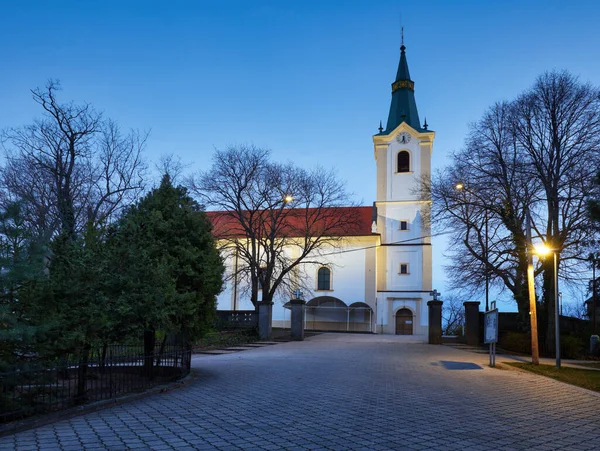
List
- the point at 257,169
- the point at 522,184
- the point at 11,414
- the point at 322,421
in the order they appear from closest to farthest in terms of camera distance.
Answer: the point at 11,414, the point at 322,421, the point at 522,184, the point at 257,169

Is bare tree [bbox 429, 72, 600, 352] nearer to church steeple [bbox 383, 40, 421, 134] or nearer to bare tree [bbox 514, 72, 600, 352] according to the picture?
bare tree [bbox 514, 72, 600, 352]

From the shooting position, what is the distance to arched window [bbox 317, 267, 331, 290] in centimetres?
4797

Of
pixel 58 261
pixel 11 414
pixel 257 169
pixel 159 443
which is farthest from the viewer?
pixel 257 169

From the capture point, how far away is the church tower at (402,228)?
45219 millimetres

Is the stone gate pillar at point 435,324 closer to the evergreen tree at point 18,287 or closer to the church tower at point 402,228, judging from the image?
the church tower at point 402,228

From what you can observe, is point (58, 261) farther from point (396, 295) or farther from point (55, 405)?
point (396, 295)

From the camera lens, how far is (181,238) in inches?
473

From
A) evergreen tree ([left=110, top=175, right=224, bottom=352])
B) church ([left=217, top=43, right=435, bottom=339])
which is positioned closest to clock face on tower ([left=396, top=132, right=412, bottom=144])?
church ([left=217, top=43, right=435, bottom=339])

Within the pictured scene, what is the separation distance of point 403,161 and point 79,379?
4210 cm

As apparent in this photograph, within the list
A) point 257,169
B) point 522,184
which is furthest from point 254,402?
point 257,169

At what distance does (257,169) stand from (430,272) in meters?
21.9

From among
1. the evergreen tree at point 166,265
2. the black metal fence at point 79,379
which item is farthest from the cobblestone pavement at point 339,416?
the evergreen tree at point 166,265

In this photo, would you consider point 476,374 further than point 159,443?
Yes

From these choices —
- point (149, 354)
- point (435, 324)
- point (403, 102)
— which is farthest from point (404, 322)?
point (149, 354)
